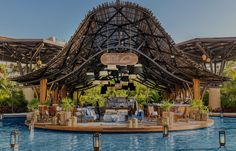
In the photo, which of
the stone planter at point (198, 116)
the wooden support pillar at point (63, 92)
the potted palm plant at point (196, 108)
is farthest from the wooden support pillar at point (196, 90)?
the wooden support pillar at point (63, 92)

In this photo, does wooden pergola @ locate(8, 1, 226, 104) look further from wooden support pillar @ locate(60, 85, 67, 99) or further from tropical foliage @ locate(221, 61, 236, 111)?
tropical foliage @ locate(221, 61, 236, 111)

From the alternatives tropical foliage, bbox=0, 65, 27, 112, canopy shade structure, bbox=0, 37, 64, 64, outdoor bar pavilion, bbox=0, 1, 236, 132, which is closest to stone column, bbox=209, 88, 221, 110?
outdoor bar pavilion, bbox=0, 1, 236, 132

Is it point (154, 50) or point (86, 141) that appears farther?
point (154, 50)

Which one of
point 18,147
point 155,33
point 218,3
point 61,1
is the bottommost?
point 18,147

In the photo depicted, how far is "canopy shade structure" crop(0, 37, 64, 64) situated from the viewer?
90.6ft

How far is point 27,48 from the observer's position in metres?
30.1

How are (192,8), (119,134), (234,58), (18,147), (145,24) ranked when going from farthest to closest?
(234,58) → (192,8) → (145,24) → (119,134) → (18,147)

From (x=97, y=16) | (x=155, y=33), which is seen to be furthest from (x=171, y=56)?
(x=97, y=16)

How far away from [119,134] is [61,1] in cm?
1558

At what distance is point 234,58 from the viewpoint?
107 ft

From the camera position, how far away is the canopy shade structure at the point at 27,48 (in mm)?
27609

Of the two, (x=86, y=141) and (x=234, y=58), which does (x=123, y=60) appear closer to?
(x=86, y=141)

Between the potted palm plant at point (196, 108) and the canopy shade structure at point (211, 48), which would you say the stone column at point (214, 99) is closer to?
the canopy shade structure at point (211, 48)

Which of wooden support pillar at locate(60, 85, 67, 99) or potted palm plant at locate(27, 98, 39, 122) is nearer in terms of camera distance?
potted palm plant at locate(27, 98, 39, 122)
